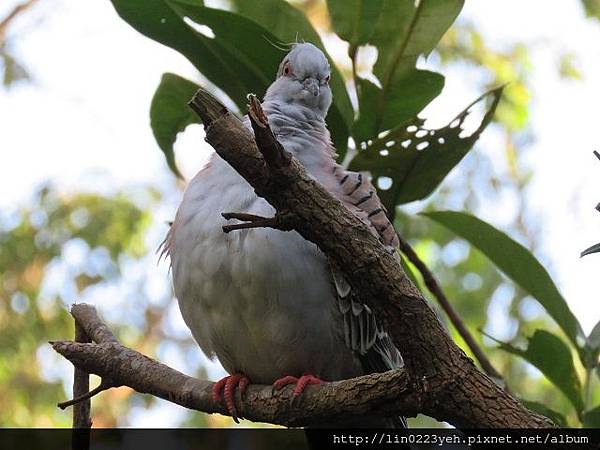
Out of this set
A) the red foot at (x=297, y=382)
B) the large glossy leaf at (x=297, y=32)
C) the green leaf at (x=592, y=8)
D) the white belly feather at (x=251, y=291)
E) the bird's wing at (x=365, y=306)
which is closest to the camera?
the red foot at (x=297, y=382)

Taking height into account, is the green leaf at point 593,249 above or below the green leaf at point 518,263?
below

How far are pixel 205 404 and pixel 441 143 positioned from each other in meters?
1.29

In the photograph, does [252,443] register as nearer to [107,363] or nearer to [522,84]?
[107,363]

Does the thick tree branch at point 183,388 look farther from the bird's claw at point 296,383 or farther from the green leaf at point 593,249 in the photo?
the green leaf at point 593,249

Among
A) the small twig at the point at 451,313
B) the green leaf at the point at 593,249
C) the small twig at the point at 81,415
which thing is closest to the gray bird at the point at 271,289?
the small twig at the point at 451,313

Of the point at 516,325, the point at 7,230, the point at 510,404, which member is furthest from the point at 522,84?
the point at 510,404

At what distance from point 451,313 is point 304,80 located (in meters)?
1.00

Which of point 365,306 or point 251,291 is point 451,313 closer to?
point 365,306

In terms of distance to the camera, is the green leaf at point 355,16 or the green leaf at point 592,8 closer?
the green leaf at point 355,16

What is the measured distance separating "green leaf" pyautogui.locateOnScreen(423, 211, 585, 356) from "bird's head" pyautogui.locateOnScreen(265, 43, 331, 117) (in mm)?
587

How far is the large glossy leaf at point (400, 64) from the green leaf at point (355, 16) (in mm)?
26

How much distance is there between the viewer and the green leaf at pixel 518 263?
3170mm

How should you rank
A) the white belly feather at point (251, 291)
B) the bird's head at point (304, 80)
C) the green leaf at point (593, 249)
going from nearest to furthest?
the green leaf at point (593, 249) < the white belly feather at point (251, 291) < the bird's head at point (304, 80)

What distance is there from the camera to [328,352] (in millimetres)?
2990
